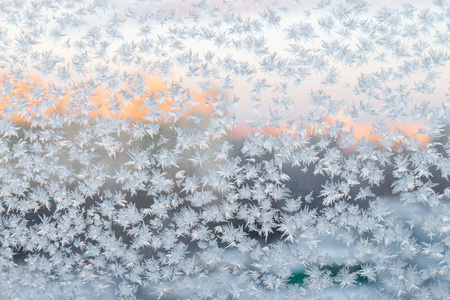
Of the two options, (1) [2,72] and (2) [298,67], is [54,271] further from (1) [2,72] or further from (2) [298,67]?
(2) [298,67]

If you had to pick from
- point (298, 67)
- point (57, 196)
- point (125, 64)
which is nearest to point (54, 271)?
Answer: point (57, 196)

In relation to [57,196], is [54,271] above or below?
below

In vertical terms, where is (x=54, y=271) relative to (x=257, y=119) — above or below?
below

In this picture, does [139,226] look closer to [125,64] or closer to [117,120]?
[117,120]

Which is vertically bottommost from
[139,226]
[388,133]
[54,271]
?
[54,271]

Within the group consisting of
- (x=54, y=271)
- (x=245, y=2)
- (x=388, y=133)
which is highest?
(x=245, y=2)

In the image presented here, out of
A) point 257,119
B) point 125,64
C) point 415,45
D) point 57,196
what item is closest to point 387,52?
point 415,45
